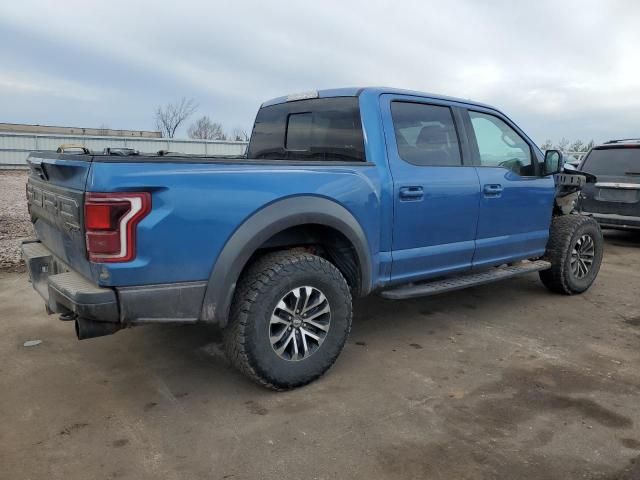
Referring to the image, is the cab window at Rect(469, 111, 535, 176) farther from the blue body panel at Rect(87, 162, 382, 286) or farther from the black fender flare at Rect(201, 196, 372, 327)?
the blue body panel at Rect(87, 162, 382, 286)

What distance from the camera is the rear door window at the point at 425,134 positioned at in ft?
12.3

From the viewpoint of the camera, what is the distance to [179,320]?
2.72 m

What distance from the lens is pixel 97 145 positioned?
70.6ft

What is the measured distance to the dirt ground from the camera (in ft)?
7.96

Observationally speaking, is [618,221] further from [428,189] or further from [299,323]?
[299,323]

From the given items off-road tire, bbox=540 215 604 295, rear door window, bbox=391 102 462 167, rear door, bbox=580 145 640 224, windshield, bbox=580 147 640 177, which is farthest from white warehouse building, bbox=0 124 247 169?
rear door window, bbox=391 102 462 167

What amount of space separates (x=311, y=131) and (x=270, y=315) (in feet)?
5.61

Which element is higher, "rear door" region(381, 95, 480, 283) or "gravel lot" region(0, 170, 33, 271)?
"rear door" region(381, 95, 480, 283)

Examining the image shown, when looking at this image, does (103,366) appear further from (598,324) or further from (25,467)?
(598,324)

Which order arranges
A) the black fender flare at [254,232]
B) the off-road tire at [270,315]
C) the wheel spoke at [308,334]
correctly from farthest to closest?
the wheel spoke at [308,334]
the off-road tire at [270,315]
the black fender flare at [254,232]

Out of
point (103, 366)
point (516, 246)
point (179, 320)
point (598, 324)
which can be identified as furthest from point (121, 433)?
point (598, 324)

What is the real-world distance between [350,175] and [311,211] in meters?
0.43

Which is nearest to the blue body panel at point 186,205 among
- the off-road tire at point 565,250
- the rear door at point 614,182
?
the off-road tire at point 565,250

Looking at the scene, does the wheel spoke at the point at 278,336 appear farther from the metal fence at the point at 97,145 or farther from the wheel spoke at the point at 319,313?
the metal fence at the point at 97,145
